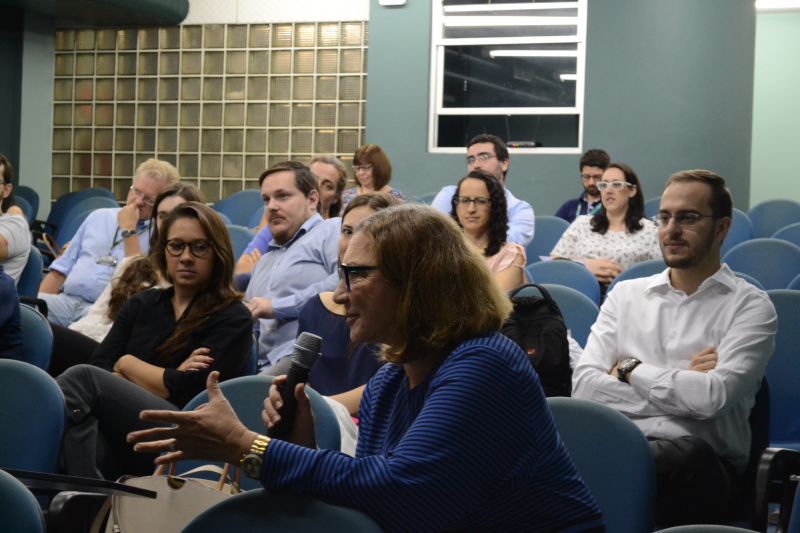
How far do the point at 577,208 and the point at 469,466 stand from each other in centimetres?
544

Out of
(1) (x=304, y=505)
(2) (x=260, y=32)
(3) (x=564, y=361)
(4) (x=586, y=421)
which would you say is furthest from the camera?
(2) (x=260, y=32)

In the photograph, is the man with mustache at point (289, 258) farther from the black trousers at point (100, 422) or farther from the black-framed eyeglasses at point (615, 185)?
the black-framed eyeglasses at point (615, 185)

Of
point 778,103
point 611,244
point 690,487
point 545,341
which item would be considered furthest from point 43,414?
point 778,103

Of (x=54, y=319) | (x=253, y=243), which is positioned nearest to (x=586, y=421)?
(x=253, y=243)

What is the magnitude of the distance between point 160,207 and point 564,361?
2136mm

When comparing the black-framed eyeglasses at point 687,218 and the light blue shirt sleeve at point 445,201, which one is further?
the light blue shirt sleeve at point 445,201

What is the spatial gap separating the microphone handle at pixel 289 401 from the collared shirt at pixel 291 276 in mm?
1914

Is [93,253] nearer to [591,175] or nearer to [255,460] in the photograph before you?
[255,460]

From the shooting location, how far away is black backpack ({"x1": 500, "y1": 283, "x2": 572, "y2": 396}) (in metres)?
2.37

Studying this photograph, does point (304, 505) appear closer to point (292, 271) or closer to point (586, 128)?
point (292, 271)

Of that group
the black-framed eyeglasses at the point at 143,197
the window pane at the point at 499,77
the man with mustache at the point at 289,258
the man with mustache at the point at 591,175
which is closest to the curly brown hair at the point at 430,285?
the man with mustache at the point at 289,258

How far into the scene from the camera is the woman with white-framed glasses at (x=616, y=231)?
4.70 m

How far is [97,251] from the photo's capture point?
4.40 meters

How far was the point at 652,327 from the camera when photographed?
2.50 metres
